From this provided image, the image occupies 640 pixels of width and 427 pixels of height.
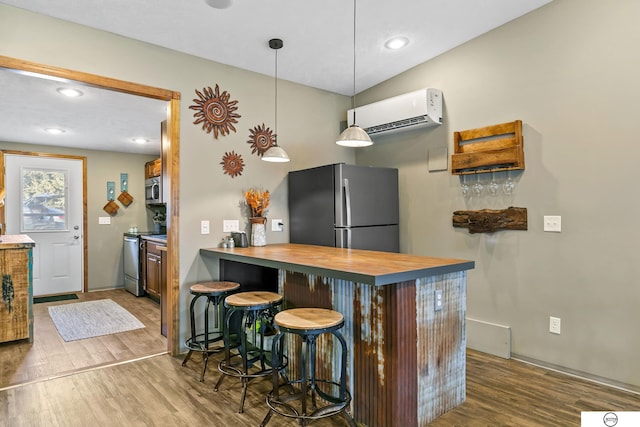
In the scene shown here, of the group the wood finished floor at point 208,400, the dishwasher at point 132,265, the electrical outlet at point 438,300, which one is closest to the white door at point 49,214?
the dishwasher at point 132,265

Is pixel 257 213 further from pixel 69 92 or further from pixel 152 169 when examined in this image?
pixel 152 169

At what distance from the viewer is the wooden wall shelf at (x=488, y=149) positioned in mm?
2949

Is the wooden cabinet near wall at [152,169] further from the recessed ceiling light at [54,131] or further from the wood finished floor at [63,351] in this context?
the wood finished floor at [63,351]

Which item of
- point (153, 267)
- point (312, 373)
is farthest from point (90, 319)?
point (312, 373)

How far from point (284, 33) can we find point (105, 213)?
195 inches

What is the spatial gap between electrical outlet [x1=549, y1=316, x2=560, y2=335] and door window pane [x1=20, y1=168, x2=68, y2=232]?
6697 millimetres

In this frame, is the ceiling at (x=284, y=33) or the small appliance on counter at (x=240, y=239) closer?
the ceiling at (x=284, y=33)

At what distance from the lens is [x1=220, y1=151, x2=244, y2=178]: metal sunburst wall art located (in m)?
3.49

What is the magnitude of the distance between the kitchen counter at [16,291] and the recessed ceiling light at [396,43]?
12.6 ft

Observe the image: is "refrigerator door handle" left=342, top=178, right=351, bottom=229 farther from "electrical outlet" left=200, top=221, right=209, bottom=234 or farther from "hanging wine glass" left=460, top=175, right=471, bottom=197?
"electrical outlet" left=200, top=221, right=209, bottom=234

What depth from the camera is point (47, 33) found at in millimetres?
2645

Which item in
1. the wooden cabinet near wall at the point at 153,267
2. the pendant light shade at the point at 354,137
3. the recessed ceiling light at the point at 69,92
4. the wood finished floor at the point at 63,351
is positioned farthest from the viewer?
the wooden cabinet near wall at the point at 153,267

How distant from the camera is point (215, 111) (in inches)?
135

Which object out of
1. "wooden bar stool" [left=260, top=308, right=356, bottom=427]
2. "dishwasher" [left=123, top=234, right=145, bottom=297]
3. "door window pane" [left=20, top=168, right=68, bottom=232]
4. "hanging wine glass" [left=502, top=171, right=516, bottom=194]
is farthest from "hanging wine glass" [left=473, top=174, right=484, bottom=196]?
"door window pane" [left=20, top=168, right=68, bottom=232]
